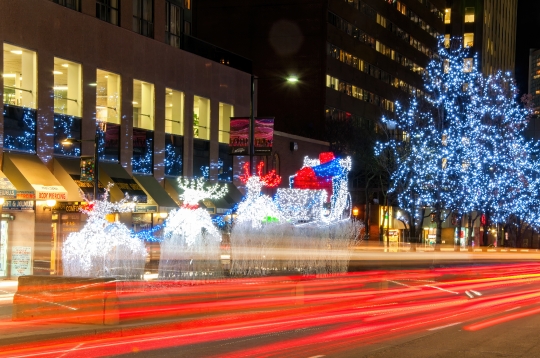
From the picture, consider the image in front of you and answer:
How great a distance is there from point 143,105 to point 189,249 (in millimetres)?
18753

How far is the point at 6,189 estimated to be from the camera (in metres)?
28.8

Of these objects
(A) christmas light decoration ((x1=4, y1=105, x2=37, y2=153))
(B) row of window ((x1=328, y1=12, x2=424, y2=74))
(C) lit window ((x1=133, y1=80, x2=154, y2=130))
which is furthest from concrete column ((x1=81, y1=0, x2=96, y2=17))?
(B) row of window ((x1=328, y1=12, x2=424, y2=74))

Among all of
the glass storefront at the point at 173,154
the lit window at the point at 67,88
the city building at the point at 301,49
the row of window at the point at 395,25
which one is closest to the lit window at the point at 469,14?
the row of window at the point at 395,25

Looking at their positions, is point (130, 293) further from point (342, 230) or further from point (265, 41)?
point (265, 41)

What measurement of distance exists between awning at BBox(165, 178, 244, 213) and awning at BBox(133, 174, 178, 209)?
111 centimetres

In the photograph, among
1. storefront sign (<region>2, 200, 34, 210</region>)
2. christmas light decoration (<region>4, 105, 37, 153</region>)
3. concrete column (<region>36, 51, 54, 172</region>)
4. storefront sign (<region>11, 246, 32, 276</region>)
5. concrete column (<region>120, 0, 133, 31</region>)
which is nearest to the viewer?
storefront sign (<region>11, 246, 32, 276</region>)

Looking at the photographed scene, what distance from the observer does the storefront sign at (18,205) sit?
30.4m

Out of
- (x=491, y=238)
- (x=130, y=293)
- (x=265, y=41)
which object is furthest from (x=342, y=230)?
(x=491, y=238)

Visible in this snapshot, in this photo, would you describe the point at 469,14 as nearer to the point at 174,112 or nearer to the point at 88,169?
the point at 174,112

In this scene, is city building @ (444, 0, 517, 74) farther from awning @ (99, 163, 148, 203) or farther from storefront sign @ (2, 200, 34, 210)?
storefront sign @ (2, 200, 34, 210)

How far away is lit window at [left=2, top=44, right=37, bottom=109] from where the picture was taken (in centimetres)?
3131

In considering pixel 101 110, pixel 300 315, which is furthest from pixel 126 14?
pixel 300 315

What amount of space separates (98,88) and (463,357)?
26.7 metres

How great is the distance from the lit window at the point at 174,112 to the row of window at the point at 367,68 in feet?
94.0
